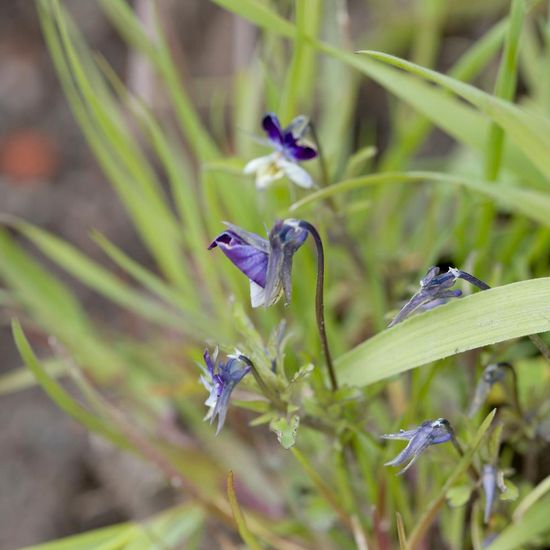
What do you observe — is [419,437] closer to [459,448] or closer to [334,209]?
[459,448]

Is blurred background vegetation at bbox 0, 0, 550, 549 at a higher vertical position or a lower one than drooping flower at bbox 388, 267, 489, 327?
lower

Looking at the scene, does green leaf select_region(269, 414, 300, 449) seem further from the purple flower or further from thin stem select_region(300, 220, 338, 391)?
the purple flower

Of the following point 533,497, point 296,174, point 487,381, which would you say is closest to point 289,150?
point 296,174

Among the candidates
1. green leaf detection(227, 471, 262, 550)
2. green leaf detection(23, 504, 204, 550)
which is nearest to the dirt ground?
green leaf detection(23, 504, 204, 550)

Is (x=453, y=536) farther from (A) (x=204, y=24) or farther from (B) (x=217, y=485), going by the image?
(A) (x=204, y=24)

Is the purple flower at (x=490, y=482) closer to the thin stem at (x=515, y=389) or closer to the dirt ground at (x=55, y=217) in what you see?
the thin stem at (x=515, y=389)
